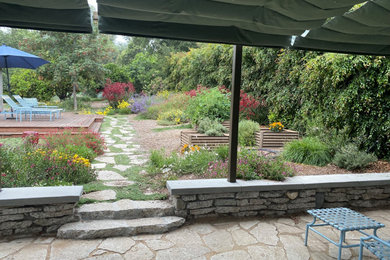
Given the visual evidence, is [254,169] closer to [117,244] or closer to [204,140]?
[117,244]

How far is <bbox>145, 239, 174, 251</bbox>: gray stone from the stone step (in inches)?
6.2

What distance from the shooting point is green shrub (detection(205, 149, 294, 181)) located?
3445 mm

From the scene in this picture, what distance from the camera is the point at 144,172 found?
4.37 metres

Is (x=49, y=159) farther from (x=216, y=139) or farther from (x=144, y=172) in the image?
(x=216, y=139)

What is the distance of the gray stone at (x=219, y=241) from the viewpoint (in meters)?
2.64

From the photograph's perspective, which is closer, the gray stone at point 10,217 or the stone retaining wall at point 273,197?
the gray stone at point 10,217

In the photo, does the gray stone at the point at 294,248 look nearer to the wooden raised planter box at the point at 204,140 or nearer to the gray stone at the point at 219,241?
the gray stone at the point at 219,241

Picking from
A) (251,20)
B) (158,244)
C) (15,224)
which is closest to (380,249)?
(158,244)

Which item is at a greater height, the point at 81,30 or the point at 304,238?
the point at 81,30

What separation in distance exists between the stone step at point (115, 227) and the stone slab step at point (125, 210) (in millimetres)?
59

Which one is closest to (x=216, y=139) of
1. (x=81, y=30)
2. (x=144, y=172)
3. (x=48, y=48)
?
(x=144, y=172)

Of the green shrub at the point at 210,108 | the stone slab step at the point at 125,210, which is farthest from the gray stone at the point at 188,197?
the green shrub at the point at 210,108

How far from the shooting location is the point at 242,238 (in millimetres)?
2824

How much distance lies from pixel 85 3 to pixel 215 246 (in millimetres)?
2290
